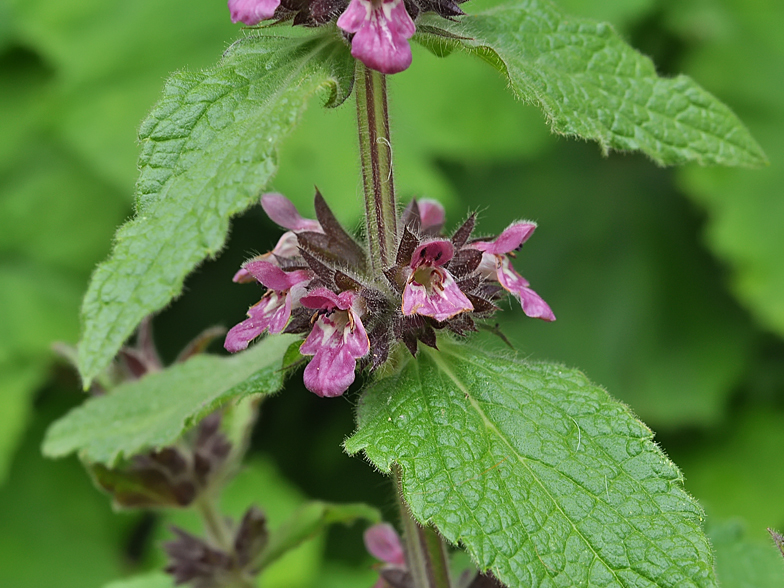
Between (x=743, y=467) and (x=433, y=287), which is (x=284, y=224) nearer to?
(x=433, y=287)

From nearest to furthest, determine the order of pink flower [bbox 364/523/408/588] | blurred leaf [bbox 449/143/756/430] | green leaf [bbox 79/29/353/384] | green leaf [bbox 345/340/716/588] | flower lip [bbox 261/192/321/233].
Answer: green leaf [bbox 79/29/353/384] < green leaf [bbox 345/340/716/588] < flower lip [bbox 261/192/321/233] < pink flower [bbox 364/523/408/588] < blurred leaf [bbox 449/143/756/430]

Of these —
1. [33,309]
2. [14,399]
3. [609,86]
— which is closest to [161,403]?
[609,86]

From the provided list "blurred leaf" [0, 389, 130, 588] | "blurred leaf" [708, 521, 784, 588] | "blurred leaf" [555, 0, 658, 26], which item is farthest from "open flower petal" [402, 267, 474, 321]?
"blurred leaf" [0, 389, 130, 588]

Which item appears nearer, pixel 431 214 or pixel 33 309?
pixel 431 214

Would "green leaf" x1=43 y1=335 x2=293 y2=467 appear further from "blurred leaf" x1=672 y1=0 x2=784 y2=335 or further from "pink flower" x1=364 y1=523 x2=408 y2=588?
"blurred leaf" x1=672 y1=0 x2=784 y2=335

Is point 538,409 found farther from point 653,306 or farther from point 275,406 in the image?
point 653,306

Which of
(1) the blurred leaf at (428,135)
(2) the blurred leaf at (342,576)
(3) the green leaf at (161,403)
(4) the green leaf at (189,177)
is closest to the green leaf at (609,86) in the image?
(4) the green leaf at (189,177)

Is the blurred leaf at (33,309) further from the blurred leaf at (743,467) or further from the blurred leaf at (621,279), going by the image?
the blurred leaf at (743,467)

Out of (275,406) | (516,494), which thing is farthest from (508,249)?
(275,406)
